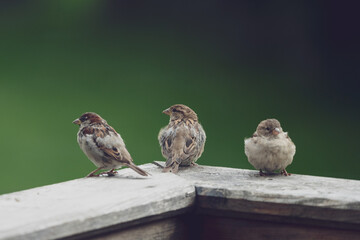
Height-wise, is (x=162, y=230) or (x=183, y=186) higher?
(x=183, y=186)

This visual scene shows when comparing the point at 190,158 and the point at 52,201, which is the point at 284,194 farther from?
the point at 190,158

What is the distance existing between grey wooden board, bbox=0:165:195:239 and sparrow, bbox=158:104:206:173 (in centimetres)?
94

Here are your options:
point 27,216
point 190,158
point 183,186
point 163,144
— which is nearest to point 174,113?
point 163,144

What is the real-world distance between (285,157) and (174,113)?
835 mm

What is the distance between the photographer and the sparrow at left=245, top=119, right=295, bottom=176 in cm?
271

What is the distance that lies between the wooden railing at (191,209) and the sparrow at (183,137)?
101 centimetres

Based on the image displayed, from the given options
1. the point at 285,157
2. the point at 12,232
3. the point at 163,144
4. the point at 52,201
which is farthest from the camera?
the point at 163,144

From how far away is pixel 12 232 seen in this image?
1277 mm

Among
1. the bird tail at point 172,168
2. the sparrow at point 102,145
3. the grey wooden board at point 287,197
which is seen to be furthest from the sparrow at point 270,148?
the grey wooden board at point 287,197

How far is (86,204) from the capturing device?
1509mm

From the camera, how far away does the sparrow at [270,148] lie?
271 centimetres

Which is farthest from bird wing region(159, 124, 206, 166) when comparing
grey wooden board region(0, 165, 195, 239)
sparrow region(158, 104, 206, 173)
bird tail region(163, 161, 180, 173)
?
grey wooden board region(0, 165, 195, 239)

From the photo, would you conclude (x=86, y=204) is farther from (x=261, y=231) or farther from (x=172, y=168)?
(x=172, y=168)

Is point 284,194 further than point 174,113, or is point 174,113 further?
point 174,113
